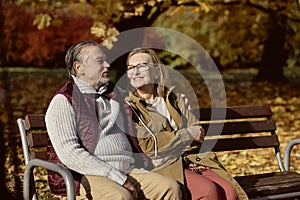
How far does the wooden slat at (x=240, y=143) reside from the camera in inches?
177

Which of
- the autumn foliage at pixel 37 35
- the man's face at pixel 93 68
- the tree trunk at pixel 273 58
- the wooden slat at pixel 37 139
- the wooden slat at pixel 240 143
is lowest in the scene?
the tree trunk at pixel 273 58

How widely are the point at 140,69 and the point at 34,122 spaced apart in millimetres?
730

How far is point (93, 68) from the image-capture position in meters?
3.77

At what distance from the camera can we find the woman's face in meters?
4.07

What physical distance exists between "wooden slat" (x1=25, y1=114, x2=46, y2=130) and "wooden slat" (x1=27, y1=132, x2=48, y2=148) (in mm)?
49

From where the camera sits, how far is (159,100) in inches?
165

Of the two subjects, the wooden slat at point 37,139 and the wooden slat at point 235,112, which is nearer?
the wooden slat at point 37,139

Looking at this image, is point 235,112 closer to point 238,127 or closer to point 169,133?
point 238,127

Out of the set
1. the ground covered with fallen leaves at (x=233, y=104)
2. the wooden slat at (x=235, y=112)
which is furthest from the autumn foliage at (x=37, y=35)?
the wooden slat at (x=235, y=112)

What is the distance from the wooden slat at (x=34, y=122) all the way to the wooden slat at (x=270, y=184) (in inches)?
52.1

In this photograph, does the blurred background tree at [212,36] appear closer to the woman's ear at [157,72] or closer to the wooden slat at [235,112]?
the wooden slat at [235,112]

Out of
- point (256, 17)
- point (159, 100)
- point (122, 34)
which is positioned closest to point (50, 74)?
point (256, 17)

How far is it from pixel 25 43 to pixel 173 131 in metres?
15.8

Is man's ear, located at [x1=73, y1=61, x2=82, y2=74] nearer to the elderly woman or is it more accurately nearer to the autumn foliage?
the elderly woman
